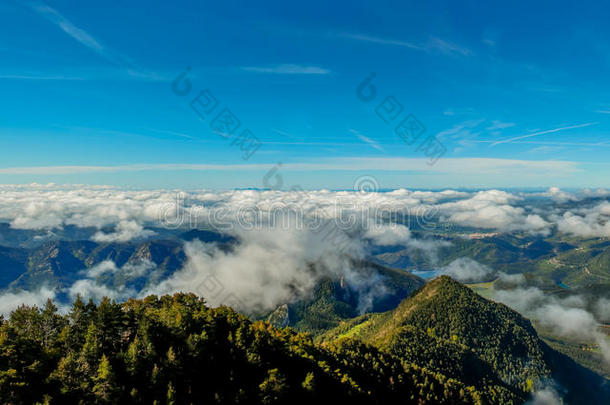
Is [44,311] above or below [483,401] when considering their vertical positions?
above

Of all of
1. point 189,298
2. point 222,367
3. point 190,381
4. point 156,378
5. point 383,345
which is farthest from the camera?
point 383,345

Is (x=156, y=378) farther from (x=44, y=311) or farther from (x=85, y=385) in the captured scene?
(x=44, y=311)

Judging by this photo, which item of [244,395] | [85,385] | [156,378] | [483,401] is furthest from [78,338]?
[483,401]

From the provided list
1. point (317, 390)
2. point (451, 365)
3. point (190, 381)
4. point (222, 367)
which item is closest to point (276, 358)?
point (317, 390)

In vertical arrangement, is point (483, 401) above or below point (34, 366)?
below

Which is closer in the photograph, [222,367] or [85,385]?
[85,385]

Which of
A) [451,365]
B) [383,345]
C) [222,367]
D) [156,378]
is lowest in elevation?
[451,365]

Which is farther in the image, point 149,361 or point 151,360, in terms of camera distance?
point 151,360

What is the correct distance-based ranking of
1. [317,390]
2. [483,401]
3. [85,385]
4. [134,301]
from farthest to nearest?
1. [483,401]
2. [134,301]
3. [317,390]
4. [85,385]

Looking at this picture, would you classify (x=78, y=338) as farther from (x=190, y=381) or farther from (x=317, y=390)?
(x=317, y=390)
